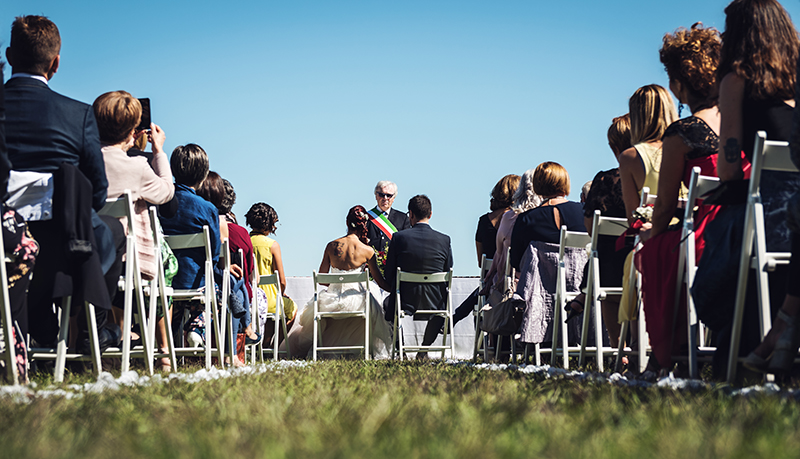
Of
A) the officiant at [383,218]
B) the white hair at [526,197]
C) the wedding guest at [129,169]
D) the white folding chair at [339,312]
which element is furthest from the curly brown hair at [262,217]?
the wedding guest at [129,169]

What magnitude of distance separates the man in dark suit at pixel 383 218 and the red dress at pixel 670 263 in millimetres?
7054

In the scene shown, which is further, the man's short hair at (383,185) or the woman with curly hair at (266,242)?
the man's short hair at (383,185)

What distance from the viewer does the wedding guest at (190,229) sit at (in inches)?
223

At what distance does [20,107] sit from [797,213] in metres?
3.29

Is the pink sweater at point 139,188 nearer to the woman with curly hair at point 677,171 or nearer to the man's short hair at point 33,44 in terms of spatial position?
the man's short hair at point 33,44

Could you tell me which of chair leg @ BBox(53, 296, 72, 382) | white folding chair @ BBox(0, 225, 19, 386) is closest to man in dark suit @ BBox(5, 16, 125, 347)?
chair leg @ BBox(53, 296, 72, 382)

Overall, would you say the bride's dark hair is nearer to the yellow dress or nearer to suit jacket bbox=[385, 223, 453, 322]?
suit jacket bbox=[385, 223, 453, 322]

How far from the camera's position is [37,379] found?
11.0 feet

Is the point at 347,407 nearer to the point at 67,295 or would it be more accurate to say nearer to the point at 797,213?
the point at 797,213

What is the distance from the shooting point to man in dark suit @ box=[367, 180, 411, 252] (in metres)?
10.7

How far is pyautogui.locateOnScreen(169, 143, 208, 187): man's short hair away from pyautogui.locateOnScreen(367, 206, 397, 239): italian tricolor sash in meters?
4.99

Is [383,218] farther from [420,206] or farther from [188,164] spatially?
[188,164]

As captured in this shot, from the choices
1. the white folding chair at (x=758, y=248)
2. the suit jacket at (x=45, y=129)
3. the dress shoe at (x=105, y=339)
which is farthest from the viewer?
the dress shoe at (x=105, y=339)

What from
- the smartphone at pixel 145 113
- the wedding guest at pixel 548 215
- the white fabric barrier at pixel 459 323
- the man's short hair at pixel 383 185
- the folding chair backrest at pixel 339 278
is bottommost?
the white fabric barrier at pixel 459 323
